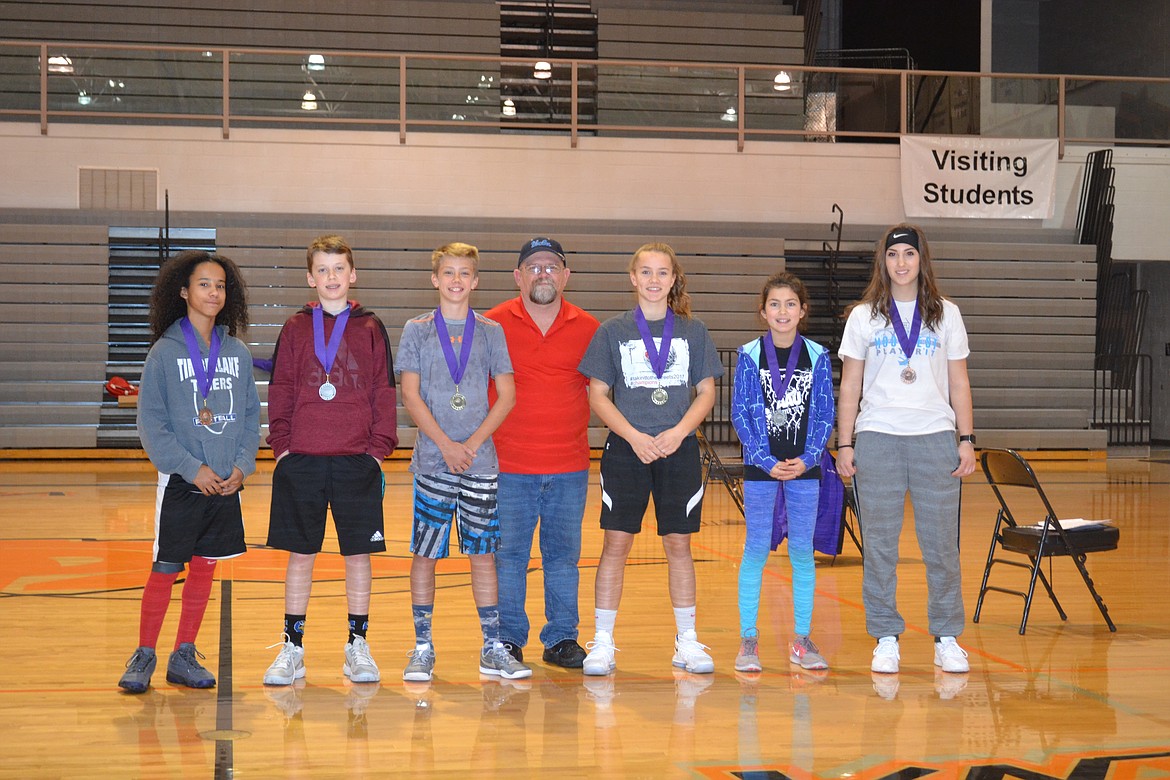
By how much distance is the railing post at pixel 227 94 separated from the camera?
12758 millimetres

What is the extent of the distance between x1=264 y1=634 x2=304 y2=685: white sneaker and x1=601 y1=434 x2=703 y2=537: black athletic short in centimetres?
108

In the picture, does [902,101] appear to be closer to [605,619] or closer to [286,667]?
[605,619]

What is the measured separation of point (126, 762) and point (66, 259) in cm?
1065

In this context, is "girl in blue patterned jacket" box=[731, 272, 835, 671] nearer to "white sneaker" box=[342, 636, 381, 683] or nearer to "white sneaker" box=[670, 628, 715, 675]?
"white sneaker" box=[670, 628, 715, 675]

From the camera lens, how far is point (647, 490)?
395 centimetres

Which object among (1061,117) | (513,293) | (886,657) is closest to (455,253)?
(886,657)

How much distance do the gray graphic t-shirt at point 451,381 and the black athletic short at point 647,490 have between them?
0.40 m

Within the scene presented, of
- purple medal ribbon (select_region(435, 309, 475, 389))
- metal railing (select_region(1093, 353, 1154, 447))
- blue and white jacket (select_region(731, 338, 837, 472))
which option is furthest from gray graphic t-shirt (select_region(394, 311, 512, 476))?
metal railing (select_region(1093, 353, 1154, 447))

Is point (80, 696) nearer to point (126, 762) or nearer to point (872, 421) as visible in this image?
point (126, 762)

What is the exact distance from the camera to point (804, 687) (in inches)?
148

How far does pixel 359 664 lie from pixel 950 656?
196 cm

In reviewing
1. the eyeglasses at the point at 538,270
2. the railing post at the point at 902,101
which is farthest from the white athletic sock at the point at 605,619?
the railing post at the point at 902,101

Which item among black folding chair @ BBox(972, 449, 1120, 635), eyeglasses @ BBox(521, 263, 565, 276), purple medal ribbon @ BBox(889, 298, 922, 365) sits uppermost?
eyeglasses @ BBox(521, 263, 565, 276)

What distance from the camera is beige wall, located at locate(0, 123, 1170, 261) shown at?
12758 mm
